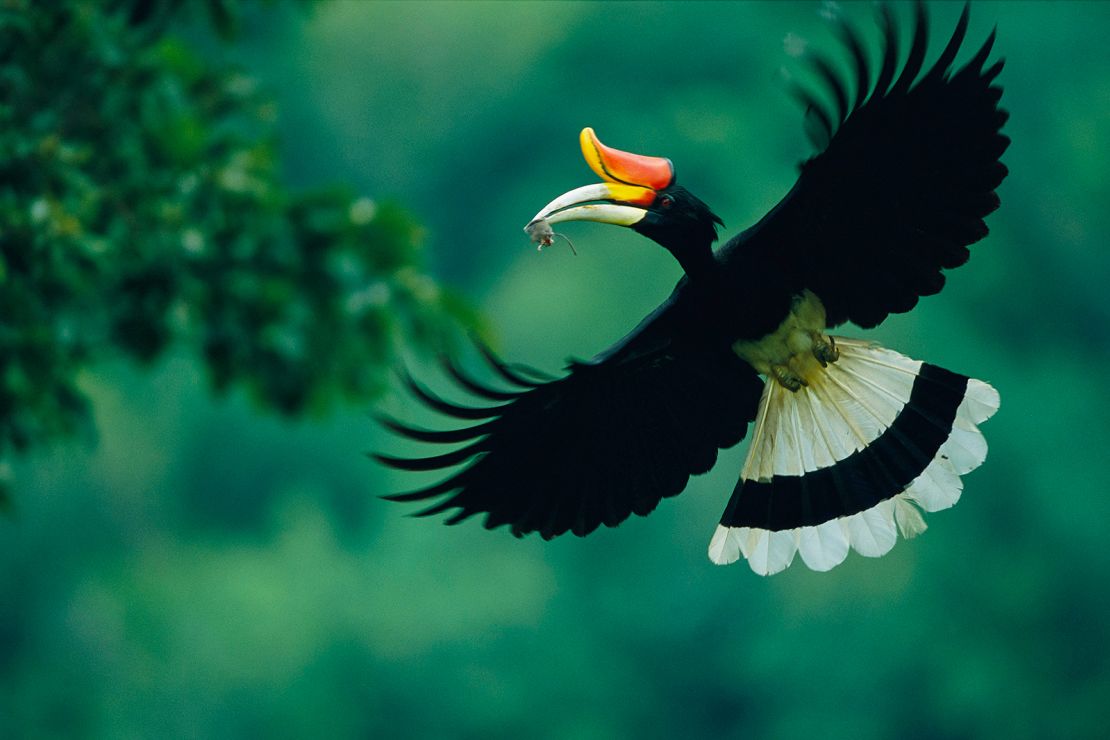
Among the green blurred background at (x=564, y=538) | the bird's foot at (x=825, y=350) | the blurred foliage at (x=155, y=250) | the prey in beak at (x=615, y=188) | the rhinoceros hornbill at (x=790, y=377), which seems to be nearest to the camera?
the prey in beak at (x=615, y=188)

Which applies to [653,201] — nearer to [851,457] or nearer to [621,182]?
[621,182]

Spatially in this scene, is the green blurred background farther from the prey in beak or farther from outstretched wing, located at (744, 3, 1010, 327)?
the prey in beak

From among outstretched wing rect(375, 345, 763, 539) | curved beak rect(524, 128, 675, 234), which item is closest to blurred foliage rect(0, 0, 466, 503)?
outstretched wing rect(375, 345, 763, 539)

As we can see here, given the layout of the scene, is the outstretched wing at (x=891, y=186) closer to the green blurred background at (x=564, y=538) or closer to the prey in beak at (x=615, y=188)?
the prey in beak at (x=615, y=188)

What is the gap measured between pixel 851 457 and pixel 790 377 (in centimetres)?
18

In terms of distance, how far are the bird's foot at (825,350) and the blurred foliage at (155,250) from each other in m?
1.14

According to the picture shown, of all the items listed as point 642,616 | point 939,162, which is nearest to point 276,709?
point 642,616

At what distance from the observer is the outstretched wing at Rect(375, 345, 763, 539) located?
6.78ft

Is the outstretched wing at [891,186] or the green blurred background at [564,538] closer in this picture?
the outstretched wing at [891,186]

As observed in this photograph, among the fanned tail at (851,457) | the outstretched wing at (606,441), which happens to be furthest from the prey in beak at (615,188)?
the fanned tail at (851,457)

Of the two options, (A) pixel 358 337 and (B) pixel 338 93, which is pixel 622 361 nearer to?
(A) pixel 358 337

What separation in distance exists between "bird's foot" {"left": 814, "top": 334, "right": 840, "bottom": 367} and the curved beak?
15.4 inches

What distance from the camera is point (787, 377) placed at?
2.13 metres

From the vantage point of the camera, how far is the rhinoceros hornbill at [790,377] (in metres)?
1.80
